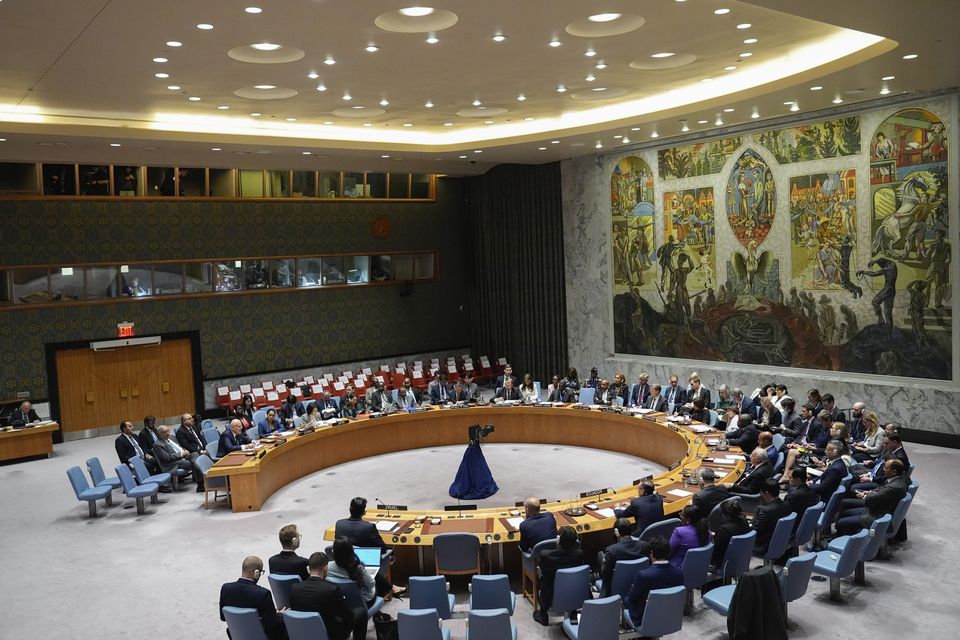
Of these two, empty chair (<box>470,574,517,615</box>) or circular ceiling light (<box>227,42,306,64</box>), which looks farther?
circular ceiling light (<box>227,42,306,64</box>)

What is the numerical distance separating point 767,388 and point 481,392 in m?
8.99

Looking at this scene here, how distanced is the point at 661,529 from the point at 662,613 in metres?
1.56

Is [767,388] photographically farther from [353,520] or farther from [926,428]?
[353,520]

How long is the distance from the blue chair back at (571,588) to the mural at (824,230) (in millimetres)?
9572

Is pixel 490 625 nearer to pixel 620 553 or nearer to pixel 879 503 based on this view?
pixel 620 553

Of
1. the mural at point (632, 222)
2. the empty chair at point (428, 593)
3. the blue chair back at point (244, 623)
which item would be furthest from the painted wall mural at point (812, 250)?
the blue chair back at point (244, 623)

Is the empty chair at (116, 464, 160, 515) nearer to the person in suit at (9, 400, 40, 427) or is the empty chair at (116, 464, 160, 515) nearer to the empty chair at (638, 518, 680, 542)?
the person in suit at (9, 400, 40, 427)

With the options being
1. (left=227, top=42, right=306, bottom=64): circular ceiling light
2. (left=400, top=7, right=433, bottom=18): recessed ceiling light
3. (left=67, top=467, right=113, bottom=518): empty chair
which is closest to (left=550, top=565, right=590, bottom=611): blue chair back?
(left=400, top=7, right=433, bottom=18): recessed ceiling light

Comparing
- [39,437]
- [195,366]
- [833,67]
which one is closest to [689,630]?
[833,67]

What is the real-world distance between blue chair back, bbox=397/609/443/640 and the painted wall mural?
10.7 meters

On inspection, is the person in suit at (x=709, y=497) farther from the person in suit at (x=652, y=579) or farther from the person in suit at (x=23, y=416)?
the person in suit at (x=23, y=416)

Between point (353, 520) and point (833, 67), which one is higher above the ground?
point (833, 67)

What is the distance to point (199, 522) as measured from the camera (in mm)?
11016

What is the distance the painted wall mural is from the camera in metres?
13.3
